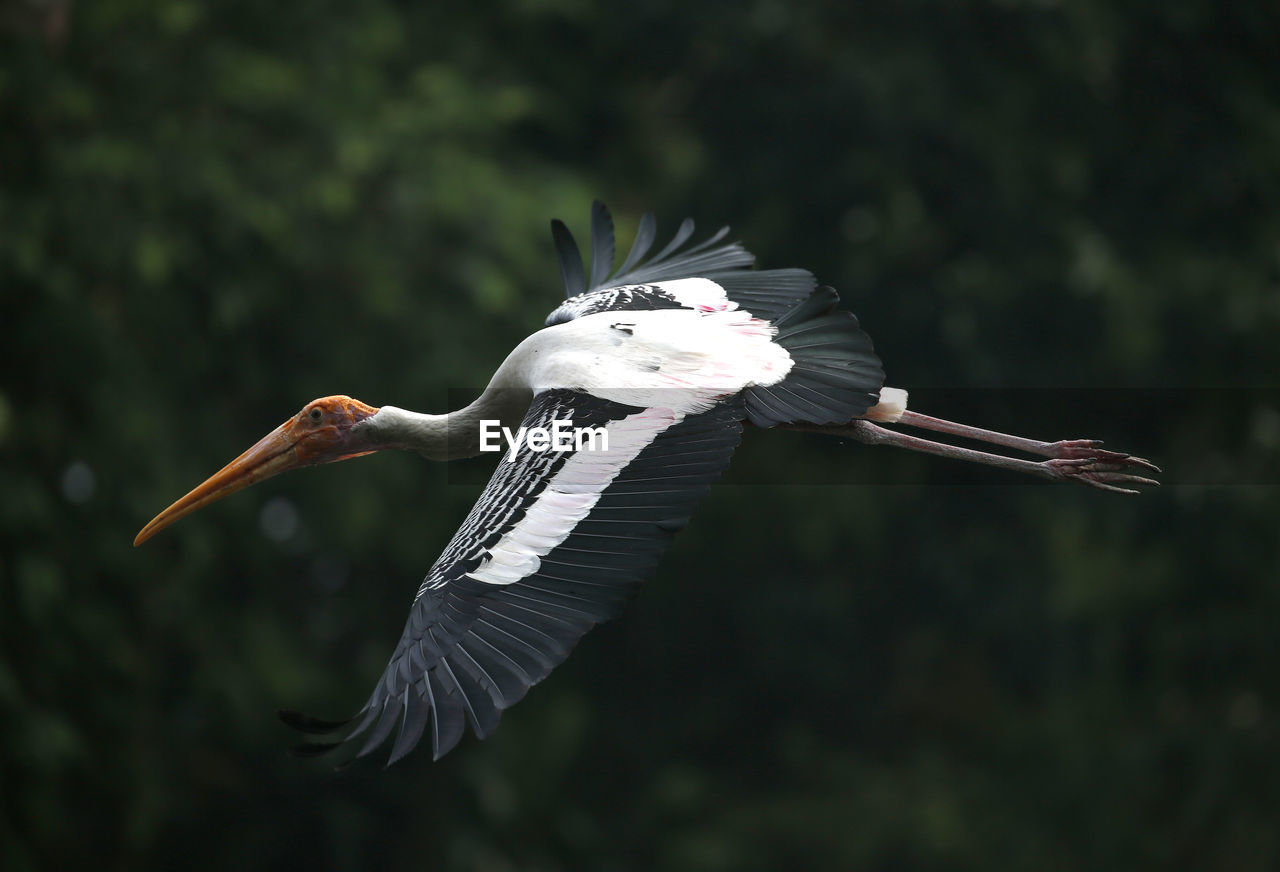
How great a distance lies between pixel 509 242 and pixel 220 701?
360 cm

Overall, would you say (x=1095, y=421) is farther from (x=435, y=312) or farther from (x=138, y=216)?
(x=138, y=216)

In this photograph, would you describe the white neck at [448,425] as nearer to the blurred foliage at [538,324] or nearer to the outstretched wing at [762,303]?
the outstretched wing at [762,303]

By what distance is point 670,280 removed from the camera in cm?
636

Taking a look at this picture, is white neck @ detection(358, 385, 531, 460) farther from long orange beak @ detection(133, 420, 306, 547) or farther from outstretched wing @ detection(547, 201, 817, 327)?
outstretched wing @ detection(547, 201, 817, 327)

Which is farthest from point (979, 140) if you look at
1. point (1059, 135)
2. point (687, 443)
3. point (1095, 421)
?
point (687, 443)

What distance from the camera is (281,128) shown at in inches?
445

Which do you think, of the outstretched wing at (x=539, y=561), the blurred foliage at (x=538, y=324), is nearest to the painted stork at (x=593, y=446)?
the outstretched wing at (x=539, y=561)

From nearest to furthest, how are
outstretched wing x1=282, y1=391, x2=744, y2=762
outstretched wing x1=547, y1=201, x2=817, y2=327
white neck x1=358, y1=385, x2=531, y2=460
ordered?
1. outstretched wing x1=282, y1=391, x2=744, y2=762
2. white neck x1=358, y1=385, x2=531, y2=460
3. outstretched wing x1=547, y1=201, x2=817, y2=327

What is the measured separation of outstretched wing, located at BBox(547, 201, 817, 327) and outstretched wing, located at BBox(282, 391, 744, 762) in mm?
866

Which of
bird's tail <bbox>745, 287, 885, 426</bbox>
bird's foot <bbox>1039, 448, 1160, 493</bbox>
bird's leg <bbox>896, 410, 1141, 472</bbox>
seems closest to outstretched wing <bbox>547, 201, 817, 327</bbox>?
bird's tail <bbox>745, 287, 885, 426</bbox>

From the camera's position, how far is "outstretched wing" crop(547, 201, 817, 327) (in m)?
5.88

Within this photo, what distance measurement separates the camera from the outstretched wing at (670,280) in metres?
5.88

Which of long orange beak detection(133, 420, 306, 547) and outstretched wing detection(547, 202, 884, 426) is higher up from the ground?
outstretched wing detection(547, 202, 884, 426)

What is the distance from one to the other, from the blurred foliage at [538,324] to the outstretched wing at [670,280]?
400 cm
